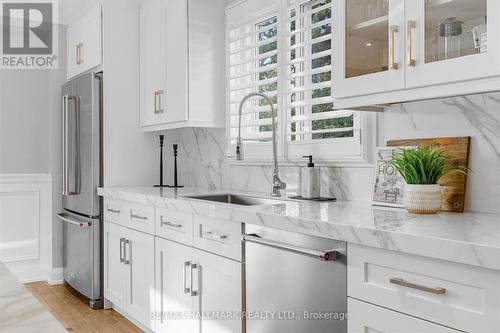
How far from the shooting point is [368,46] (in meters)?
1.92

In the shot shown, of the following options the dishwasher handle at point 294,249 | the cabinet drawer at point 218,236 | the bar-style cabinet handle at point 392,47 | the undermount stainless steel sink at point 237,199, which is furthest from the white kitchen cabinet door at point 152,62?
the bar-style cabinet handle at point 392,47

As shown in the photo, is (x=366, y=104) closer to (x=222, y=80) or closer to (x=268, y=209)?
(x=268, y=209)

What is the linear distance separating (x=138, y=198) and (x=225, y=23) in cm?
136

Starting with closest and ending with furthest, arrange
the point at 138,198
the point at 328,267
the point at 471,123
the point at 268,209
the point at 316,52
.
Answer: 1. the point at 328,267
2. the point at 471,123
3. the point at 268,209
4. the point at 316,52
5. the point at 138,198

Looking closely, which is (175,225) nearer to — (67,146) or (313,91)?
(313,91)

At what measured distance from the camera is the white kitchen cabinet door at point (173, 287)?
98.2 inches

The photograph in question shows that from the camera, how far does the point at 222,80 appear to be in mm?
3334

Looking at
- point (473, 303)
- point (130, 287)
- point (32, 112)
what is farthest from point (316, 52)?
point (32, 112)

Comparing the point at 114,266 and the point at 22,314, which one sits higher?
the point at 22,314

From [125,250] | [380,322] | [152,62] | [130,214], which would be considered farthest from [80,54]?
[380,322]

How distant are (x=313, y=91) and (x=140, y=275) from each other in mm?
1599

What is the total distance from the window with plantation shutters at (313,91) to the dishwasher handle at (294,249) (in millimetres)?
716

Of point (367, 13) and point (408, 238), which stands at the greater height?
point (367, 13)

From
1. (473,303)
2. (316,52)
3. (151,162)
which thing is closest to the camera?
(473,303)
